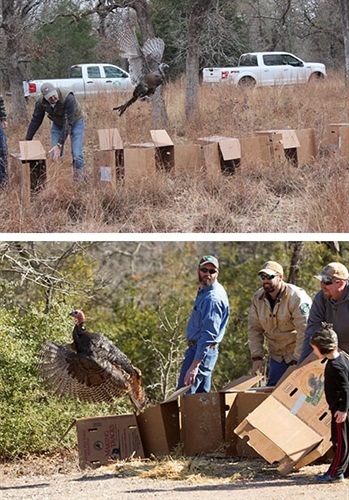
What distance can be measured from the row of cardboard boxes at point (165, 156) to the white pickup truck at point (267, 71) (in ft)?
18.9

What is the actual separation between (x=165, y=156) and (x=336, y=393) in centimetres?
484

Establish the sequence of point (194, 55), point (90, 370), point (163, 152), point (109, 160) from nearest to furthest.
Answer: point (90, 370) → point (109, 160) → point (163, 152) → point (194, 55)

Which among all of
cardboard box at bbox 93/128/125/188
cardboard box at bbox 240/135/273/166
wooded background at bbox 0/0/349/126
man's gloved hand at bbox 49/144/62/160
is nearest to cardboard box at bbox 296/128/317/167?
cardboard box at bbox 240/135/273/166

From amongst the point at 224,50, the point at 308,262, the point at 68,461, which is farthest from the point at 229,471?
the point at 224,50

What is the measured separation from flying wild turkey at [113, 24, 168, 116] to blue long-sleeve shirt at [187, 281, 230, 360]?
17.9 ft

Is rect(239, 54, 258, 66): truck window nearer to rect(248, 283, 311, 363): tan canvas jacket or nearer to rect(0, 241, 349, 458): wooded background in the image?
rect(0, 241, 349, 458): wooded background

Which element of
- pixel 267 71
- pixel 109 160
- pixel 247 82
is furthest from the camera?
pixel 267 71

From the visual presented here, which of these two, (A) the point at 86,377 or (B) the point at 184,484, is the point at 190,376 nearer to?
(A) the point at 86,377

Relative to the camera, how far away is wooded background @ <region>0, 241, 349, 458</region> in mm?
9250

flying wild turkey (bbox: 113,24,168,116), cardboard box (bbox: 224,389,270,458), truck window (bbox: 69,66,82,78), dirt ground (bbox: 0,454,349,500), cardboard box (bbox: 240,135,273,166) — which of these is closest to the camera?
dirt ground (bbox: 0,454,349,500)

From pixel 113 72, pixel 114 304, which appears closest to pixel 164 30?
pixel 113 72

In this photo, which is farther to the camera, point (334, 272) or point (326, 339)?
point (334, 272)

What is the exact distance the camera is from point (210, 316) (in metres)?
7.37

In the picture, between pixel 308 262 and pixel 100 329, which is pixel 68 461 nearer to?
pixel 100 329
